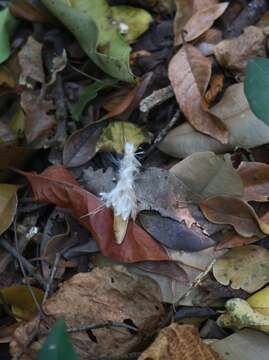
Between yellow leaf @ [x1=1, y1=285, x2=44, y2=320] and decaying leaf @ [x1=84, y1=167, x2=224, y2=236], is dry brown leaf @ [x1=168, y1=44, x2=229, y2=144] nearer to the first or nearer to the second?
decaying leaf @ [x1=84, y1=167, x2=224, y2=236]

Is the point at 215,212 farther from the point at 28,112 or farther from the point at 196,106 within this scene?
the point at 28,112

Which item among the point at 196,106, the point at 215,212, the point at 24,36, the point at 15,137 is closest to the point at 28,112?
the point at 15,137

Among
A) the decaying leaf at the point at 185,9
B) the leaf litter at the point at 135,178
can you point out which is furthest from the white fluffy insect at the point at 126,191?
the decaying leaf at the point at 185,9

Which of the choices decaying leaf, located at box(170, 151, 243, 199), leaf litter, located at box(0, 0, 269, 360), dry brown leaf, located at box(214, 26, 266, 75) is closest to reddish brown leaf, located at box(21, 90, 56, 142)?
leaf litter, located at box(0, 0, 269, 360)

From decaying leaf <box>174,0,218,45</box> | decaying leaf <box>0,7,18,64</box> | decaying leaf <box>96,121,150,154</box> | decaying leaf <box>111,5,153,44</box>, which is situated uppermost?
decaying leaf <box>0,7,18,64</box>

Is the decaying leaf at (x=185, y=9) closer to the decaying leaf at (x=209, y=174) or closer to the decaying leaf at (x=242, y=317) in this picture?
the decaying leaf at (x=209, y=174)
